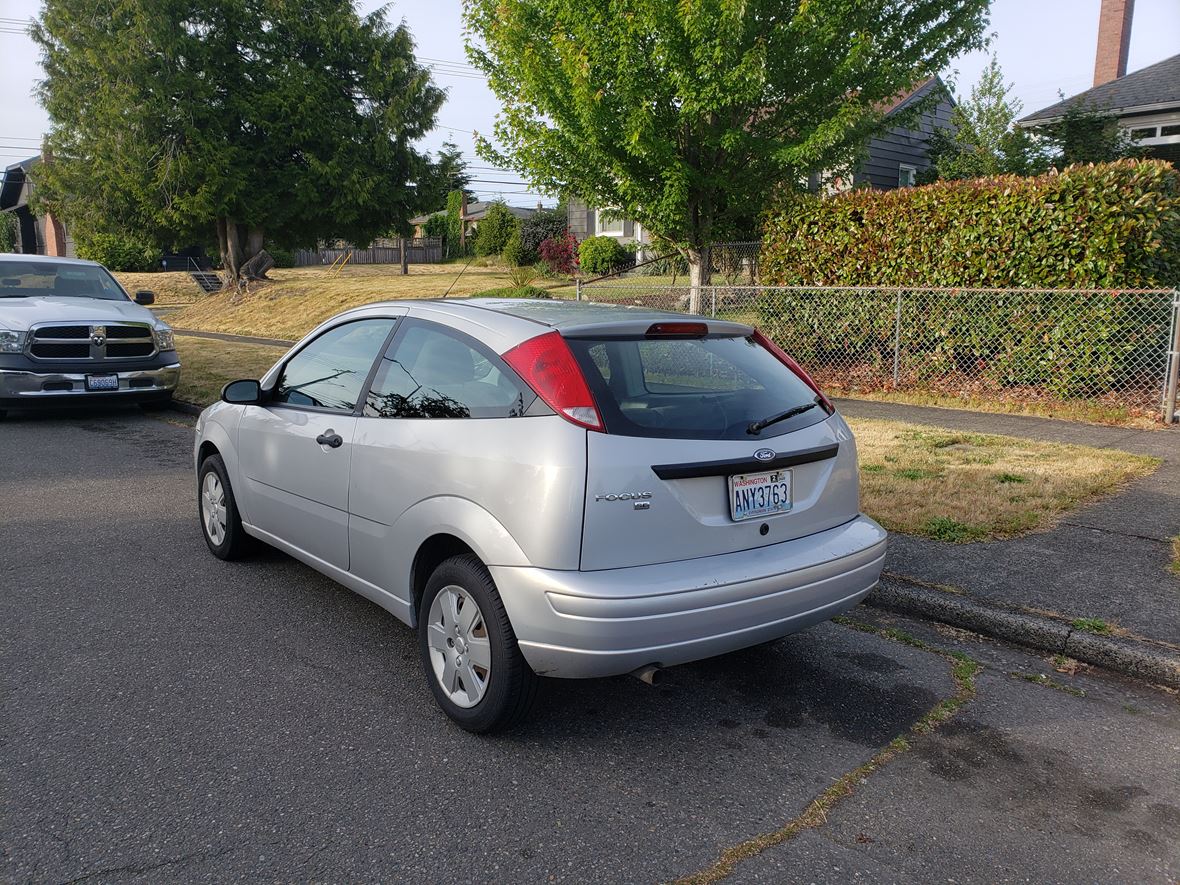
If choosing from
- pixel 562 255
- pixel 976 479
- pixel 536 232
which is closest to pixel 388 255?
pixel 536 232

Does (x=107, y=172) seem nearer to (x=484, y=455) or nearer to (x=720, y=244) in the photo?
(x=720, y=244)

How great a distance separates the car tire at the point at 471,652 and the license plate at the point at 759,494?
906 millimetres

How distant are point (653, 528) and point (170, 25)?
2532 centimetres

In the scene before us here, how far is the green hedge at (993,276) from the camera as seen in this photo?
30.3ft

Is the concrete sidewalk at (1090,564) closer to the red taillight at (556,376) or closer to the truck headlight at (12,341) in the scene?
the red taillight at (556,376)

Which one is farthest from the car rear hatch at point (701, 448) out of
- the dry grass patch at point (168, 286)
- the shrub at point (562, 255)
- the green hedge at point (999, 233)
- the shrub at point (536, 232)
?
the dry grass patch at point (168, 286)

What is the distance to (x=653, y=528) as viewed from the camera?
10.2ft

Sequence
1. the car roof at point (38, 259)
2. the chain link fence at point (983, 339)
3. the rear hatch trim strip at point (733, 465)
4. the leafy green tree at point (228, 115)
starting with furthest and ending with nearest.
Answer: the leafy green tree at point (228, 115) → the car roof at point (38, 259) → the chain link fence at point (983, 339) → the rear hatch trim strip at point (733, 465)

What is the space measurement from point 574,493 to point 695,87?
988cm

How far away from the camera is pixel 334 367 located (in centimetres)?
447

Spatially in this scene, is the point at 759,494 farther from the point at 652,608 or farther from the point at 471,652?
the point at 471,652

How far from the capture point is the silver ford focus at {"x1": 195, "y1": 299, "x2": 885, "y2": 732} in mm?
3066

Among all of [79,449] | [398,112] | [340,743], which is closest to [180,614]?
[340,743]

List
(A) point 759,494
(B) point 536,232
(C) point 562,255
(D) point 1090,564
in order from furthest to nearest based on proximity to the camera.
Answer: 1. (B) point 536,232
2. (C) point 562,255
3. (D) point 1090,564
4. (A) point 759,494
